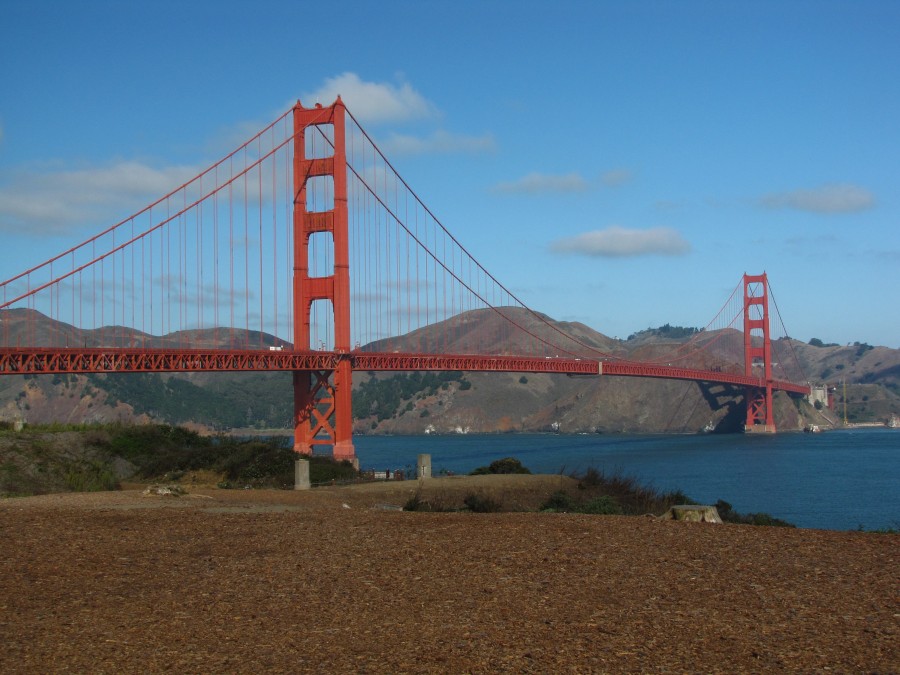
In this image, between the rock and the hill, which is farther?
the hill

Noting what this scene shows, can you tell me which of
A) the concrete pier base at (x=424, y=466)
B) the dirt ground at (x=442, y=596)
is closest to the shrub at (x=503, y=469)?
the concrete pier base at (x=424, y=466)

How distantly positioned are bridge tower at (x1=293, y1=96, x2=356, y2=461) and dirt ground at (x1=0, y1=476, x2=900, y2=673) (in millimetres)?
42152

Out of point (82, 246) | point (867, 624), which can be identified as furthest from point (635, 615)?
point (82, 246)

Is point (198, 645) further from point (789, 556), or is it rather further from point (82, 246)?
point (82, 246)

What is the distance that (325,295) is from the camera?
187 feet

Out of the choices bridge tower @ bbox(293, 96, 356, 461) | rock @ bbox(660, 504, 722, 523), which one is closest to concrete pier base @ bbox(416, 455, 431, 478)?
rock @ bbox(660, 504, 722, 523)

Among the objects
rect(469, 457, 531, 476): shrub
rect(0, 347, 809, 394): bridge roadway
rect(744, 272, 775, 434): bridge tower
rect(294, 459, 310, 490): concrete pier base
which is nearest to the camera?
rect(294, 459, 310, 490): concrete pier base

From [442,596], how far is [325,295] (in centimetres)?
4834

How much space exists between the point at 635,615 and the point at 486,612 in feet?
4.03

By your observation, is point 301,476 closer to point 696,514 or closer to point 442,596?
point 696,514

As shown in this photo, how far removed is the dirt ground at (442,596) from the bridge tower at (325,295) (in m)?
42.2

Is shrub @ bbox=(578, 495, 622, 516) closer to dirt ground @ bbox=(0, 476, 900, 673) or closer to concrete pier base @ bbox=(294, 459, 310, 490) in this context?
dirt ground @ bbox=(0, 476, 900, 673)

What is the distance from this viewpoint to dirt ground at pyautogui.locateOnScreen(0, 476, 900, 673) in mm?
7457

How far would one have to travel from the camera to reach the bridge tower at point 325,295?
5625cm
